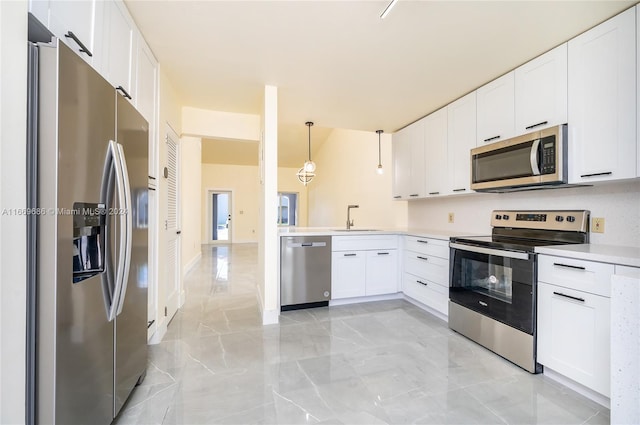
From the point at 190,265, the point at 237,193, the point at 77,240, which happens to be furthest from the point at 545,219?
the point at 237,193

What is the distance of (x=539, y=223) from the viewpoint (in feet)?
7.95

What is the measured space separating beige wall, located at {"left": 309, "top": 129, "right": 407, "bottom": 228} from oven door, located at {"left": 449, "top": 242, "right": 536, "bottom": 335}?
1.95m

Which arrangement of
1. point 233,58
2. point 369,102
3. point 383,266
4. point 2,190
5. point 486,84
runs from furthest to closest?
point 383,266 < point 369,102 < point 486,84 < point 233,58 < point 2,190

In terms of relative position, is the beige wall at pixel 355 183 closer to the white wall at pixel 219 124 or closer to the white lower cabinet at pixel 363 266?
the white lower cabinet at pixel 363 266

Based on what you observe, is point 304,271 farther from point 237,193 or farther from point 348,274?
point 237,193

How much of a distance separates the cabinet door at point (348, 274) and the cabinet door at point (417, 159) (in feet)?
3.70

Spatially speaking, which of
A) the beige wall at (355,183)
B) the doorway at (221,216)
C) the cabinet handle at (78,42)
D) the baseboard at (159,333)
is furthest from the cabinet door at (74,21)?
the doorway at (221,216)

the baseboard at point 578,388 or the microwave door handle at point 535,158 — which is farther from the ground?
the microwave door handle at point 535,158

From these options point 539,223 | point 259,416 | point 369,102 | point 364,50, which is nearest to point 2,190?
point 259,416

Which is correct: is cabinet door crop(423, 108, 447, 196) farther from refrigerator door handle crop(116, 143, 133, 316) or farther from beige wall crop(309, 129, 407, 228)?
refrigerator door handle crop(116, 143, 133, 316)

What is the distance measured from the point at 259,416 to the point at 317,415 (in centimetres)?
32

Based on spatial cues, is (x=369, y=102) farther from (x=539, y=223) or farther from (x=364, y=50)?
(x=539, y=223)

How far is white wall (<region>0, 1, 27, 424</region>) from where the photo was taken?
79 cm

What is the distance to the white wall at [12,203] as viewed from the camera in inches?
31.3
